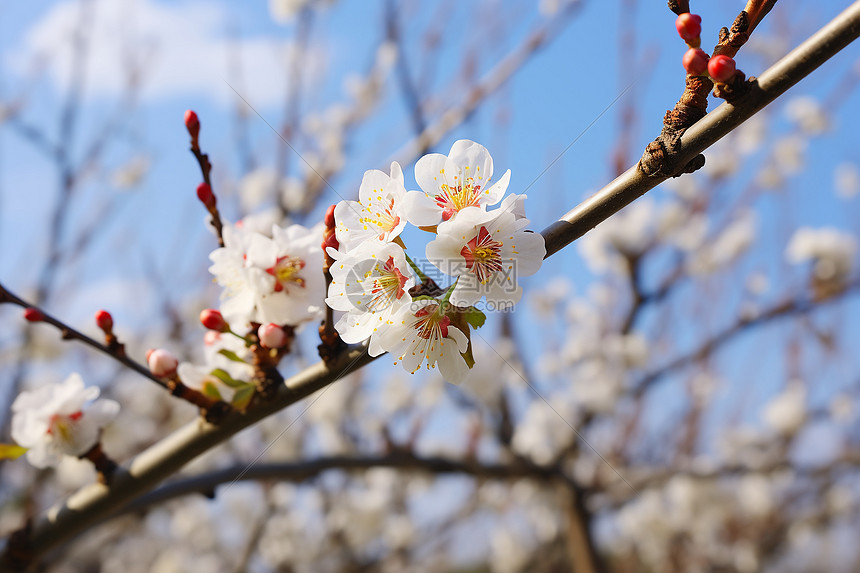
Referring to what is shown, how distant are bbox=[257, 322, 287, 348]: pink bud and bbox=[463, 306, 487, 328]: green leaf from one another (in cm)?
38

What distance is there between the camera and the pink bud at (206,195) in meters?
1.07

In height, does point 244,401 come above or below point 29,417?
below

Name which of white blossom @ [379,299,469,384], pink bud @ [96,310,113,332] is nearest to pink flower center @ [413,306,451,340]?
white blossom @ [379,299,469,384]

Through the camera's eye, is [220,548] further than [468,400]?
Yes

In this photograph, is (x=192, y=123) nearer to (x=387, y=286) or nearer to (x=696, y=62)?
(x=387, y=286)

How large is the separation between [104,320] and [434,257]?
0.73 metres

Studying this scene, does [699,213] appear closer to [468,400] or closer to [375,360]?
[468,400]

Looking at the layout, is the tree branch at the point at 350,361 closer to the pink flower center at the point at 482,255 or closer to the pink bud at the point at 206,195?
the pink flower center at the point at 482,255

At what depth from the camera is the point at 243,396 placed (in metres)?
1.03

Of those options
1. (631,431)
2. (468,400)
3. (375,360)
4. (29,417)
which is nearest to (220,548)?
(468,400)

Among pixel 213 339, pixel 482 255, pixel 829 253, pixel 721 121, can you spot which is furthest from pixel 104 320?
pixel 829 253

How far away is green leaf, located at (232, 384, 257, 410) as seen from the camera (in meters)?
1.03

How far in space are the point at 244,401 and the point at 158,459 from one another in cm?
23

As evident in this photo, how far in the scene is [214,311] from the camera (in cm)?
107
